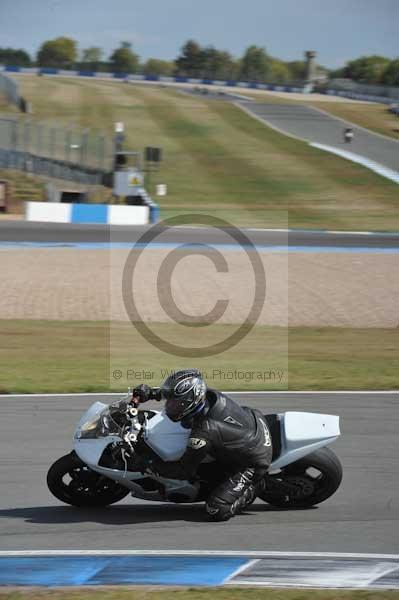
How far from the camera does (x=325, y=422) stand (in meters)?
7.41

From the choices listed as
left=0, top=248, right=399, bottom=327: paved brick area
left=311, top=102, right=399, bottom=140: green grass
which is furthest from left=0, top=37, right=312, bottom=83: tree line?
left=0, top=248, right=399, bottom=327: paved brick area

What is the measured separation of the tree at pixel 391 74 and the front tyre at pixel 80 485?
130291 mm

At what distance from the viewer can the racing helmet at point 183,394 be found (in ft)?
22.1

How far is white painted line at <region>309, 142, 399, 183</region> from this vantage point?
48188 millimetres

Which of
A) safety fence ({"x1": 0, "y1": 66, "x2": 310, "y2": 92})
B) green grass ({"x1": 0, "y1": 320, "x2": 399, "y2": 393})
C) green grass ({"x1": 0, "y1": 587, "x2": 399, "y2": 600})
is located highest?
safety fence ({"x1": 0, "y1": 66, "x2": 310, "y2": 92})

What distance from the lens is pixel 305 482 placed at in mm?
7449

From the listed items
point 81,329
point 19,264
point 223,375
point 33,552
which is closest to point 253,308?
point 81,329

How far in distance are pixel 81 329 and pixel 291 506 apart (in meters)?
9.34

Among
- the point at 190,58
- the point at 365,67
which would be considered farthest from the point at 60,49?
the point at 365,67

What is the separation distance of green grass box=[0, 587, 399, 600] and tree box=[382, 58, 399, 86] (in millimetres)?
131563

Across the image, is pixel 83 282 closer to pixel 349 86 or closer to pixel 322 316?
pixel 322 316

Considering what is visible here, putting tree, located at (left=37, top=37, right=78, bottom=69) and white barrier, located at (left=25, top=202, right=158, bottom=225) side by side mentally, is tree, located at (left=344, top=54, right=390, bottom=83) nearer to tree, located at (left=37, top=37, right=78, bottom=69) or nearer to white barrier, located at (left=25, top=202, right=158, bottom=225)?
tree, located at (left=37, top=37, right=78, bottom=69)

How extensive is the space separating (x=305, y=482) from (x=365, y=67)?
569 ft

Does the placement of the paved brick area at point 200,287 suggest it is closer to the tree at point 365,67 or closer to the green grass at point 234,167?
the green grass at point 234,167
